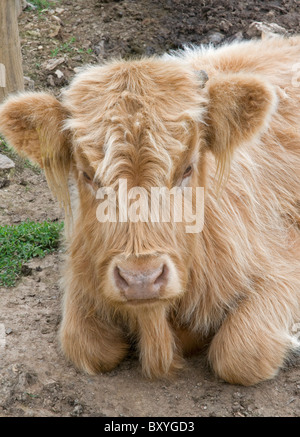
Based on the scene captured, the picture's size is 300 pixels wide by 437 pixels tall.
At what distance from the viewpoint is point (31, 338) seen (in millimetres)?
4566

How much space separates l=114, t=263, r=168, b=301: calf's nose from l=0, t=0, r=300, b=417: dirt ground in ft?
2.76

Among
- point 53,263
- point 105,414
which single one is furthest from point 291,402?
point 53,263

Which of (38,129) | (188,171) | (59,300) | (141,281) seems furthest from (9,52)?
(141,281)

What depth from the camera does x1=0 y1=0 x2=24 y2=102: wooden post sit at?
6.53 metres

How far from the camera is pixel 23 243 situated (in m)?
5.65

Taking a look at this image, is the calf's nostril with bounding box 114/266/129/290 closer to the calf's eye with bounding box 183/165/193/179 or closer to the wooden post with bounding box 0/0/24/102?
the calf's eye with bounding box 183/165/193/179

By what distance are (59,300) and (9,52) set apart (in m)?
2.85

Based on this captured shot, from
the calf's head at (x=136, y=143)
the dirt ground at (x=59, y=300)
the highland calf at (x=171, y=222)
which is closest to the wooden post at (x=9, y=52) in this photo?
the dirt ground at (x=59, y=300)

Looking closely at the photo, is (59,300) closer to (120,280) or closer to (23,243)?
(23,243)

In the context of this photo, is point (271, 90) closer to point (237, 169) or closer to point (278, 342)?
point (237, 169)

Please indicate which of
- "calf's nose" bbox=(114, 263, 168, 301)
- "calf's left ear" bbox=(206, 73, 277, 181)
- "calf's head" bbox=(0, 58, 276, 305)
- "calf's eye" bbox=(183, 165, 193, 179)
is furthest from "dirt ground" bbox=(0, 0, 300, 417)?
"calf's left ear" bbox=(206, 73, 277, 181)

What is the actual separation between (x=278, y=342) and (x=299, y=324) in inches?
12.8

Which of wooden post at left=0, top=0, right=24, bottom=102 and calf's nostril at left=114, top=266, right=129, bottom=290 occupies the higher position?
wooden post at left=0, top=0, right=24, bottom=102

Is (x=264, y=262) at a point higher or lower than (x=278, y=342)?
higher
